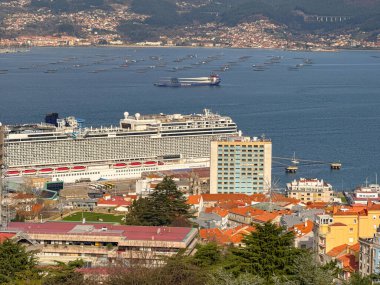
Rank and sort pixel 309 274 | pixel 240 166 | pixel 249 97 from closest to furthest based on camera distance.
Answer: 1. pixel 309 274
2. pixel 240 166
3. pixel 249 97

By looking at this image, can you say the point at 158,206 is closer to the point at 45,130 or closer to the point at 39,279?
the point at 39,279

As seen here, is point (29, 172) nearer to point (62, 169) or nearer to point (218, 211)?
point (62, 169)

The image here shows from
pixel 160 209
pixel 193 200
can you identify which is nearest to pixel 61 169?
pixel 193 200

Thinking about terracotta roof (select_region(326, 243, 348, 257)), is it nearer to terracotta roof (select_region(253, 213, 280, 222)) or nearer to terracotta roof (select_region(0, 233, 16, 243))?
terracotta roof (select_region(0, 233, 16, 243))

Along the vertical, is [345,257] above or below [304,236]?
above

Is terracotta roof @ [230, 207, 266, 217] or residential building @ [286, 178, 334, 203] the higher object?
terracotta roof @ [230, 207, 266, 217]

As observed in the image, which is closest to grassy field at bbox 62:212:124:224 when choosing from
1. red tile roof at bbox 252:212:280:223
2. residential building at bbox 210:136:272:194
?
red tile roof at bbox 252:212:280:223

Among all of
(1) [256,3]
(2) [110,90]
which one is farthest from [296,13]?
(2) [110,90]

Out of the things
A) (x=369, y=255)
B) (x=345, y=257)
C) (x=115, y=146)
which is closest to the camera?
(x=369, y=255)
